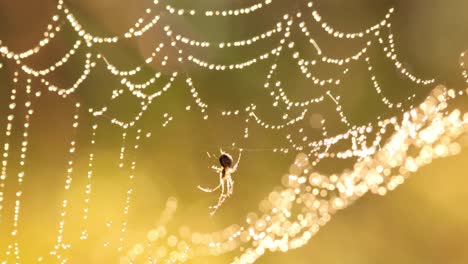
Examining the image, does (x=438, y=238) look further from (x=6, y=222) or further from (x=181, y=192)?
(x=6, y=222)

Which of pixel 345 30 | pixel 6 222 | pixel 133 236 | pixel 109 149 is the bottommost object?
pixel 133 236

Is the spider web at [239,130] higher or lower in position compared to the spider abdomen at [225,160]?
higher

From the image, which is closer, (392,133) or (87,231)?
(87,231)

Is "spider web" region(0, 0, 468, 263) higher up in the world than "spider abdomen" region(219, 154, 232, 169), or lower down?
higher up

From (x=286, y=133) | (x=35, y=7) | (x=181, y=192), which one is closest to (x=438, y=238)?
(x=286, y=133)

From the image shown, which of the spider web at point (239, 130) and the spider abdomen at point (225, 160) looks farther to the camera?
the spider web at point (239, 130)

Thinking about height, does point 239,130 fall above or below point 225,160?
above

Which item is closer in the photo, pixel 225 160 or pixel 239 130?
pixel 225 160

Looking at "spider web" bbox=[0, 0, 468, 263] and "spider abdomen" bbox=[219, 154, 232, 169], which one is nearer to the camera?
"spider abdomen" bbox=[219, 154, 232, 169]
